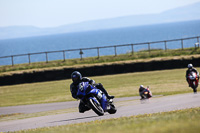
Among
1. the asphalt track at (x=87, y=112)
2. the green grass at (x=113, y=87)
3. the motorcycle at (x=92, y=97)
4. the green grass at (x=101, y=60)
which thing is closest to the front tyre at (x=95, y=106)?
the motorcycle at (x=92, y=97)

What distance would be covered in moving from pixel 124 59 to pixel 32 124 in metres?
24.0

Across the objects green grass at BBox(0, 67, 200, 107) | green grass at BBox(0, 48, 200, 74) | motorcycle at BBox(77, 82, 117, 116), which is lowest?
green grass at BBox(0, 67, 200, 107)

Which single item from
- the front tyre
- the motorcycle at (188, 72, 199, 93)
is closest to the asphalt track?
the front tyre

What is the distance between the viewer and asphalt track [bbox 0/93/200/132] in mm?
13011

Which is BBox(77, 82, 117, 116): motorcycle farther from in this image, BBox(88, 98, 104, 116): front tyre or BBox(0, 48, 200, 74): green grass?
BBox(0, 48, 200, 74): green grass

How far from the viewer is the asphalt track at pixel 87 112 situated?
13.0m

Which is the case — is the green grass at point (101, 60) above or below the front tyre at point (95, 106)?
above

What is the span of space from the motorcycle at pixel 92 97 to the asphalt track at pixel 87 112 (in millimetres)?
470

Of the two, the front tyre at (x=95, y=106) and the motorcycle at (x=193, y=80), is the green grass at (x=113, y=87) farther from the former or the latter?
the front tyre at (x=95, y=106)

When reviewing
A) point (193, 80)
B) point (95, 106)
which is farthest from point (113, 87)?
point (95, 106)

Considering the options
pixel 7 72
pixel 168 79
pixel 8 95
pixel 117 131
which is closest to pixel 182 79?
pixel 168 79

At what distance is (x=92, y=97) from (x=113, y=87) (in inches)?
572

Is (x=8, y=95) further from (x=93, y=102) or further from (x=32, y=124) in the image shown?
(x=93, y=102)

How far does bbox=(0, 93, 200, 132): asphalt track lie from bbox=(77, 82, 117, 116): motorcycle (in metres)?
0.47
